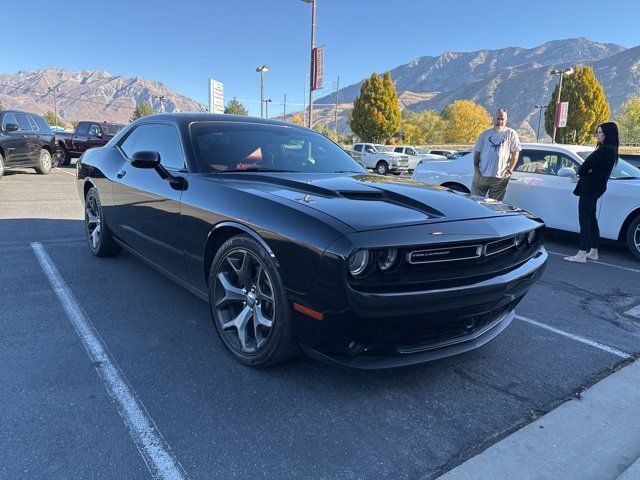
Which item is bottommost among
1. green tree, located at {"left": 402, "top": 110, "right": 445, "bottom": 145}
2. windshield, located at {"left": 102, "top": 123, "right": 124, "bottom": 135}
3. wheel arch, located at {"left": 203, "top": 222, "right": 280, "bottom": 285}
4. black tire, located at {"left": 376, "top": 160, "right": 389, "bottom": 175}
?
black tire, located at {"left": 376, "top": 160, "right": 389, "bottom": 175}

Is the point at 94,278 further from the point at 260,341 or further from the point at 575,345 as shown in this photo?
the point at 575,345

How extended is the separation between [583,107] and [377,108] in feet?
53.2

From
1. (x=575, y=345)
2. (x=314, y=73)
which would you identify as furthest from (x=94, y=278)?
(x=314, y=73)

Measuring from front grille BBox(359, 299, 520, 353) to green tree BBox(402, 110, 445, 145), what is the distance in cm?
7269

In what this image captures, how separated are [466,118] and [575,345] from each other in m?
78.5

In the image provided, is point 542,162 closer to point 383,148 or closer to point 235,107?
point 383,148

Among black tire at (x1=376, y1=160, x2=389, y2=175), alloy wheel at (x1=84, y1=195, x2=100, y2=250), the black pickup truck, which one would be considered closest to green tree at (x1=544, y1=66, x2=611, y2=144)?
black tire at (x1=376, y1=160, x2=389, y2=175)

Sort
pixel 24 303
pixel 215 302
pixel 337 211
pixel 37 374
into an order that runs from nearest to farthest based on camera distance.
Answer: pixel 337 211 < pixel 37 374 < pixel 215 302 < pixel 24 303

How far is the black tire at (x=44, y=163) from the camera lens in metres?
12.9

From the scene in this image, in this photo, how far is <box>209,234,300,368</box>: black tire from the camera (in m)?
2.35

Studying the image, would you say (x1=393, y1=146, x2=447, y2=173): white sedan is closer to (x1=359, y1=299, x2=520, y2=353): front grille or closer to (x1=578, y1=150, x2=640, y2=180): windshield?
(x1=578, y1=150, x2=640, y2=180): windshield

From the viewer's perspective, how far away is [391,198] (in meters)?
2.69

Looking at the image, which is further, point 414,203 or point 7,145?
point 7,145

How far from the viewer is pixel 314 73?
63.6 ft
